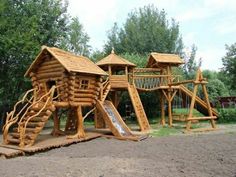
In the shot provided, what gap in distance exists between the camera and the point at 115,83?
21953 millimetres

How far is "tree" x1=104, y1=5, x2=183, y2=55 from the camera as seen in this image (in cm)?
4322

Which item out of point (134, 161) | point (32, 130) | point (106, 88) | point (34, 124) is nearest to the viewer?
point (134, 161)

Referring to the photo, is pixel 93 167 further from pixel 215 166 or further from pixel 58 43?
pixel 58 43

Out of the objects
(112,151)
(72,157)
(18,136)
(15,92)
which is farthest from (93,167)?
(15,92)

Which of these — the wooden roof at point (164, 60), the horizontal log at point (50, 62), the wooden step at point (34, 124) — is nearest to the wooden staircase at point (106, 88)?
the horizontal log at point (50, 62)

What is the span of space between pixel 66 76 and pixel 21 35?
7.82 metres

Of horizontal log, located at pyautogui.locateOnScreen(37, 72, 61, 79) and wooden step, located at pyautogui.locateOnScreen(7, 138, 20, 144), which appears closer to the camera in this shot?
wooden step, located at pyautogui.locateOnScreen(7, 138, 20, 144)

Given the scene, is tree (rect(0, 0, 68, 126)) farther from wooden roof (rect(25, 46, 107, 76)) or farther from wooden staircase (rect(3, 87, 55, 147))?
wooden staircase (rect(3, 87, 55, 147))

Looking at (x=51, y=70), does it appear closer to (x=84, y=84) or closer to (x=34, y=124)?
(x=84, y=84)

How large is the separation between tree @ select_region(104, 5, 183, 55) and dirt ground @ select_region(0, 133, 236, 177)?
97.8 feet

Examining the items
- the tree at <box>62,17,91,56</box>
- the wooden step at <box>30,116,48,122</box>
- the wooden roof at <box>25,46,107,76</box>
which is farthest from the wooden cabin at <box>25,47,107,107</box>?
the tree at <box>62,17,91,56</box>

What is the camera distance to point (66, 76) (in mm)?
16016

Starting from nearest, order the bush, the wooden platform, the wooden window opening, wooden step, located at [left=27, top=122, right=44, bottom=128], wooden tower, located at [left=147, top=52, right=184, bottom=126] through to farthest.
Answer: the wooden platform → wooden step, located at [left=27, top=122, right=44, bottom=128] → the wooden window opening → wooden tower, located at [left=147, top=52, right=184, bottom=126] → the bush

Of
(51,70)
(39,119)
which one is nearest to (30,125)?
(39,119)
